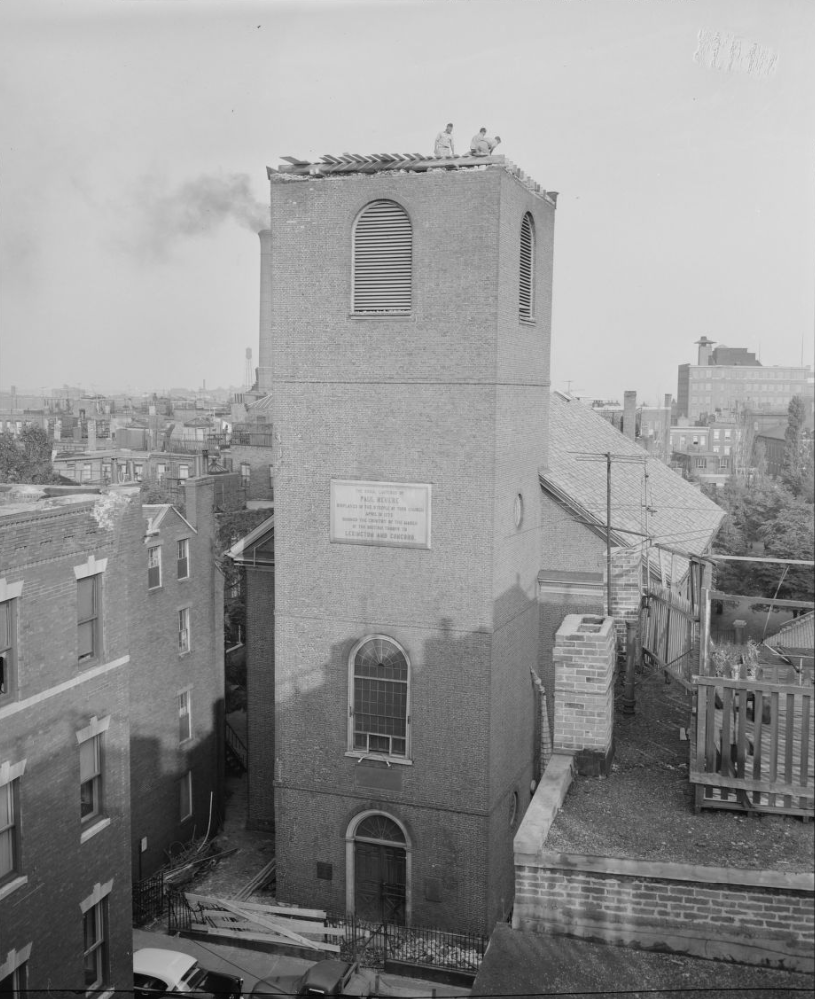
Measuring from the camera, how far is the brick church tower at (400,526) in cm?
2061

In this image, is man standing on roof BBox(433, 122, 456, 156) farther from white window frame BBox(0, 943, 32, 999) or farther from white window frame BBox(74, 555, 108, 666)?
white window frame BBox(0, 943, 32, 999)

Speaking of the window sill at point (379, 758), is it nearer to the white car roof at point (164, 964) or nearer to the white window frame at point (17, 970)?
the white car roof at point (164, 964)

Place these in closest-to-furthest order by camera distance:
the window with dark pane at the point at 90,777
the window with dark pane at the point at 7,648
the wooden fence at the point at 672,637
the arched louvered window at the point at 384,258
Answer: the wooden fence at the point at 672,637, the window with dark pane at the point at 7,648, the window with dark pane at the point at 90,777, the arched louvered window at the point at 384,258

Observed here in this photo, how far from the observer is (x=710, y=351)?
15112 centimetres

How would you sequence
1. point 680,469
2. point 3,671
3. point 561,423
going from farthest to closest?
point 680,469, point 561,423, point 3,671

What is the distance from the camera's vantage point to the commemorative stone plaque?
21.1 m

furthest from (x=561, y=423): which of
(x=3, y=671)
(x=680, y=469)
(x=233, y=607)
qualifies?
(x=680, y=469)

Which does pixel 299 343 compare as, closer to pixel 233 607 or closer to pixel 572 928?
pixel 572 928

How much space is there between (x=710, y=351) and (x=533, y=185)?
13617 centimetres

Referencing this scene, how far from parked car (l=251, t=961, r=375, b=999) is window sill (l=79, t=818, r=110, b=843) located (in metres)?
4.14

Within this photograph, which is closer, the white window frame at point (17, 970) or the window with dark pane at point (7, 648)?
the white window frame at point (17, 970)

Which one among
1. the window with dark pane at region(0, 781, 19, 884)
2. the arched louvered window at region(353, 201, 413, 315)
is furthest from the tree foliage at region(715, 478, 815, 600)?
the window with dark pane at region(0, 781, 19, 884)

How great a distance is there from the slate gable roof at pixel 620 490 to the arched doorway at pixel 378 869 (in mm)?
8274

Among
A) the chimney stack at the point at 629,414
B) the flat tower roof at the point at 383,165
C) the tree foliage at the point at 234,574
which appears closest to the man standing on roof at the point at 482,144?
the flat tower roof at the point at 383,165
